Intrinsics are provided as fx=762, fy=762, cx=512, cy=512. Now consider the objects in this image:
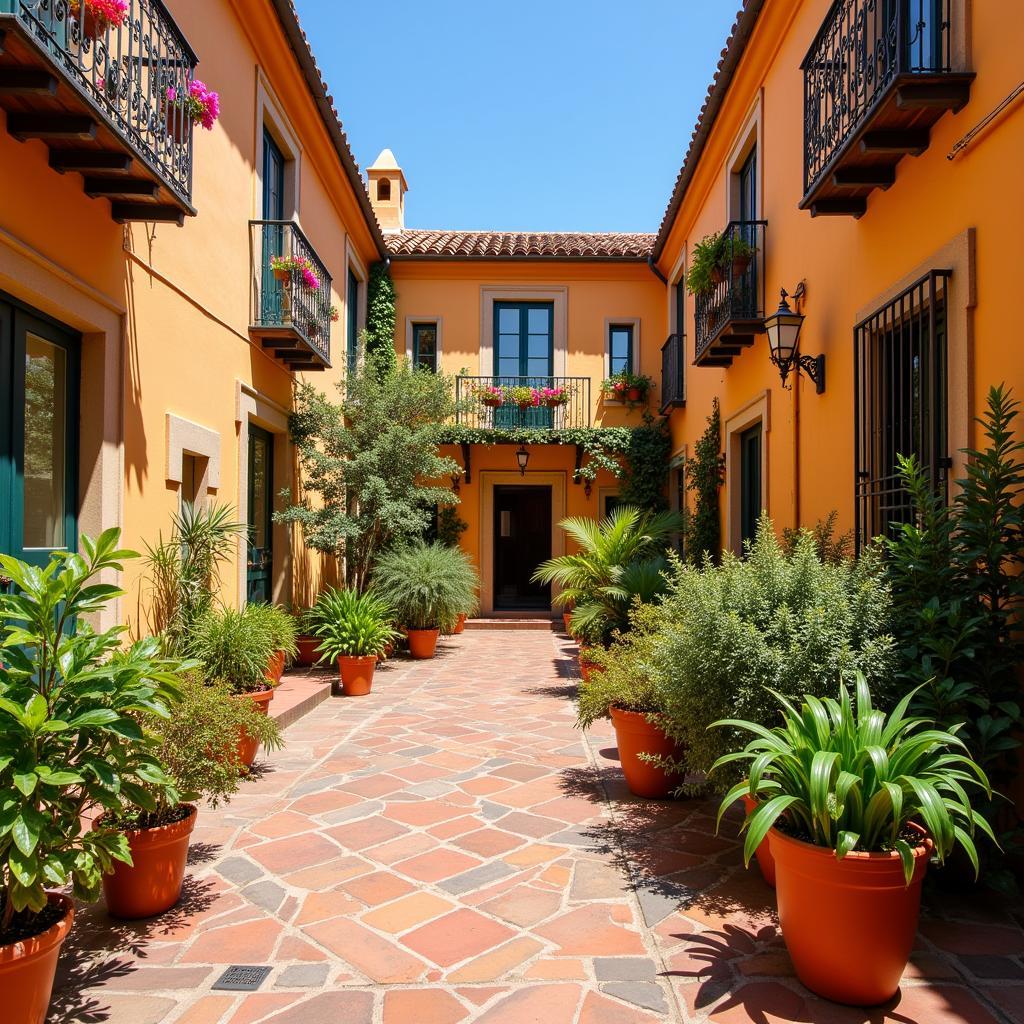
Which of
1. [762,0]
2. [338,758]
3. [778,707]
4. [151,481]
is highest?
[762,0]

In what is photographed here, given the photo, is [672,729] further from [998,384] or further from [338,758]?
[338,758]

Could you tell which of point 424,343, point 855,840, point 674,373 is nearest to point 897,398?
point 855,840

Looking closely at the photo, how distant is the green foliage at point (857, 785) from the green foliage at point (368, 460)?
22.4ft

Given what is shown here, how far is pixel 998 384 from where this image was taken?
141 inches

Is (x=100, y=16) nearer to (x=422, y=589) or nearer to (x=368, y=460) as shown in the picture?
(x=368, y=460)

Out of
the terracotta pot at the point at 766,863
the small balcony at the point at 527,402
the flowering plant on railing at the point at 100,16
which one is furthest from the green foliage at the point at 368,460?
the terracotta pot at the point at 766,863

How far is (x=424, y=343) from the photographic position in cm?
1447

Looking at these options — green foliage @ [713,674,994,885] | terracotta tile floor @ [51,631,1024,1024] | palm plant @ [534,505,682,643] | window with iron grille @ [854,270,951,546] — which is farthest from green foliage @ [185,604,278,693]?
window with iron grille @ [854,270,951,546]

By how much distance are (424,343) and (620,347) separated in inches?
147

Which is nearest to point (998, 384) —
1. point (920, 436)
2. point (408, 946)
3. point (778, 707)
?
point (920, 436)

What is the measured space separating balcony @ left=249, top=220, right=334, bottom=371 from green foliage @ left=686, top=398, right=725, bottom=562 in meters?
4.77

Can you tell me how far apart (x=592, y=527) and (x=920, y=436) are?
4.65 m

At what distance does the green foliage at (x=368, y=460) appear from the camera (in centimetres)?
916

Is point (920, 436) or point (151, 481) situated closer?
point (920, 436)
